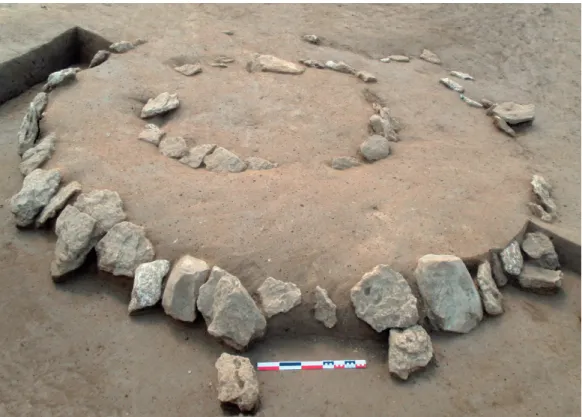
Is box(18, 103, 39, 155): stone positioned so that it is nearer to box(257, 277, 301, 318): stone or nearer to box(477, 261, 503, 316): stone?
box(257, 277, 301, 318): stone

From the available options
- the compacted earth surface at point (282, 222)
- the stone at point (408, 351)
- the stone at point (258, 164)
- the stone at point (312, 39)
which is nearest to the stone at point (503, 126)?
the compacted earth surface at point (282, 222)

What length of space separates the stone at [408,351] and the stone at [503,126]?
337cm

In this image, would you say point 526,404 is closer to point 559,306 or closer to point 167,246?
point 559,306

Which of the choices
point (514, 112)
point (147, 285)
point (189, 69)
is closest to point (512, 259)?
point (147, 285)

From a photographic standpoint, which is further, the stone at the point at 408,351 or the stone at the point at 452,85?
the stone at the point at 452,85

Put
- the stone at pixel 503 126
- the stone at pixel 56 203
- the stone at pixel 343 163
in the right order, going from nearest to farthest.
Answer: the stone at pixel 56 203 < the stone at pixel 343 163 < the stone at pixel 503 126

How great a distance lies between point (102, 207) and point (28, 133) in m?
1.52

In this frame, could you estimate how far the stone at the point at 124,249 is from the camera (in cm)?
379

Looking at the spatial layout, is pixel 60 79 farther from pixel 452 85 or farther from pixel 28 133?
pixel 452 85

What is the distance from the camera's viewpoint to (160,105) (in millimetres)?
5340

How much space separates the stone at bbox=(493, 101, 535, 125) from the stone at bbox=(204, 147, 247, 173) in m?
3.46

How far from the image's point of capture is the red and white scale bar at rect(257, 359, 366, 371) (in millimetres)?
3355

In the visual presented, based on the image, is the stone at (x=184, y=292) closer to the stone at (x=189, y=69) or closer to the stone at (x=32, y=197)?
the stone at (x=32, y=197)

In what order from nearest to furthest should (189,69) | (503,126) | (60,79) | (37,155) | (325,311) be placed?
(325,311)
(37,155)
(60,79)
(503,126)
(189,69)
